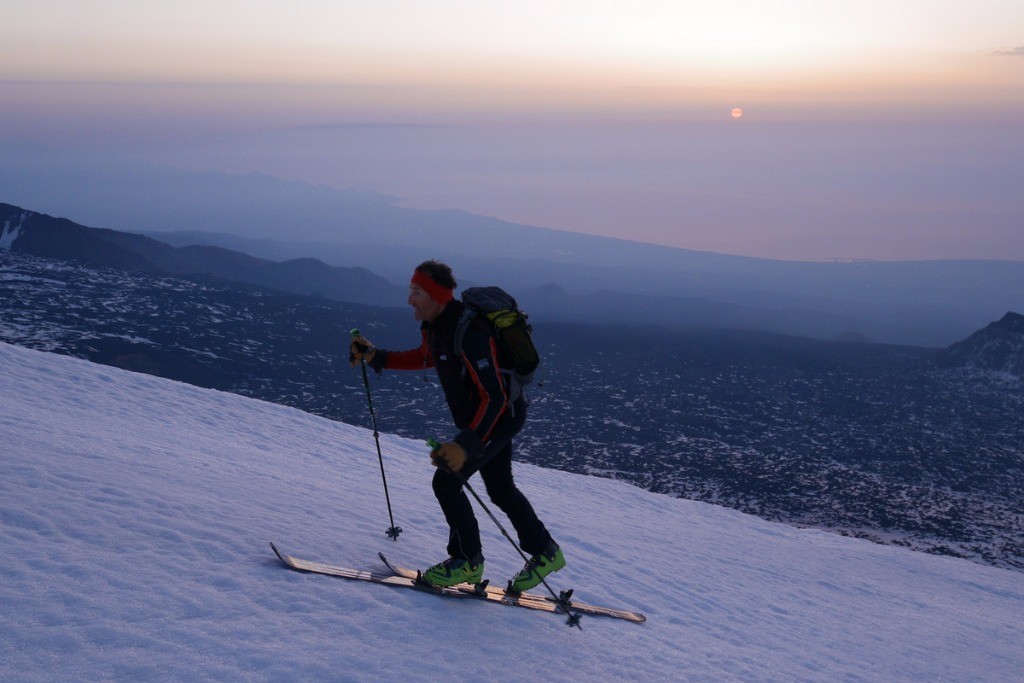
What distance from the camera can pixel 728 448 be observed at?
91.9 meters

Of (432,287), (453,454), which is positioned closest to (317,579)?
(453,454)

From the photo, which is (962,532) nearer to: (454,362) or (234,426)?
(234,426)

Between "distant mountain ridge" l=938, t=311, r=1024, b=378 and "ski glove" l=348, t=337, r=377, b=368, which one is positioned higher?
"distant mountain ridge" l=938, t=311, r=1024, b=378

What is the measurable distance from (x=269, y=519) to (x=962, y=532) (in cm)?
→ 6538

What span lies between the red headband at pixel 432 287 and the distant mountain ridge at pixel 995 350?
539 feet

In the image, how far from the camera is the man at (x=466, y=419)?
5.84 meters

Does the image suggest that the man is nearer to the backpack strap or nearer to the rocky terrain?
the backpack strap

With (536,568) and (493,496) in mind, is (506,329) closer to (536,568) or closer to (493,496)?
(493,496)

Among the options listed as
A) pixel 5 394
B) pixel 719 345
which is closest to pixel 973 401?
pixel 719 345

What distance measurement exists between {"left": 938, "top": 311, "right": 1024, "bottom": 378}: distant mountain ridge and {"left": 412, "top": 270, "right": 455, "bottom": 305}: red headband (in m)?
164

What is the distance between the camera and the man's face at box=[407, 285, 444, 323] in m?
6.04

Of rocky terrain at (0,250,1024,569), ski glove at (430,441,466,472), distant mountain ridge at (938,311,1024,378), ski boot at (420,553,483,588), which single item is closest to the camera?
ski glove at (430,441,466,472)

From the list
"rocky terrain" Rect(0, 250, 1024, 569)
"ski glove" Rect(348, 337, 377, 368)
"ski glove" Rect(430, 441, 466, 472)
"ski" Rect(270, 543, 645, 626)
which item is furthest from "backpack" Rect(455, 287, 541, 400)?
"rocky terrain" Rect(0, 250, 1024, 569)

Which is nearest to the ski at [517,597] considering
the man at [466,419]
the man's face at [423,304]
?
the man at [466,419]
